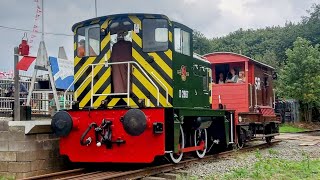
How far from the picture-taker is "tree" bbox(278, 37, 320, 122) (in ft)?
88.2

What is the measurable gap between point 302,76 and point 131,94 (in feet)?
71.0

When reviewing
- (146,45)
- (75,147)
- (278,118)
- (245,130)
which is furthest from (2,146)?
(278,118)

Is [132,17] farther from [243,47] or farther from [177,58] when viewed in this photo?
[243,47]

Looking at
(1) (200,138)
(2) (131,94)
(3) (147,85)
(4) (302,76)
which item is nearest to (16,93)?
(2) (131,94)

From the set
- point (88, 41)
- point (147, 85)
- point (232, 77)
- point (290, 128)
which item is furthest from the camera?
point (290, 128)

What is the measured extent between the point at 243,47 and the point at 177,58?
51.5m

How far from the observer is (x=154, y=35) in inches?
331

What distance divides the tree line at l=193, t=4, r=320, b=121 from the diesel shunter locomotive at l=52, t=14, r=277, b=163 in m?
11.6

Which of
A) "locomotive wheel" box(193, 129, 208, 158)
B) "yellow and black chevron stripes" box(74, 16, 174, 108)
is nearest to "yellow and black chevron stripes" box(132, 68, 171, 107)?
"yellow and black chevron stripes" box(74, 16, 174, 108)

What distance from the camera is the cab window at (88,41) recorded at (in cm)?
893

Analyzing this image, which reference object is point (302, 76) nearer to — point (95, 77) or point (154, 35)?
point (154, 35)

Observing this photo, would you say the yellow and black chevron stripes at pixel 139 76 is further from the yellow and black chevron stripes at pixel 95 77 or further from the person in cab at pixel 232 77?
the person in cab at pixel 232 77

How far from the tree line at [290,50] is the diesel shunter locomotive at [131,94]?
1157 cm

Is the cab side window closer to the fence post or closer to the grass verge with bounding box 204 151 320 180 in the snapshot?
the grass verge with bounding box 204 151 320 180
